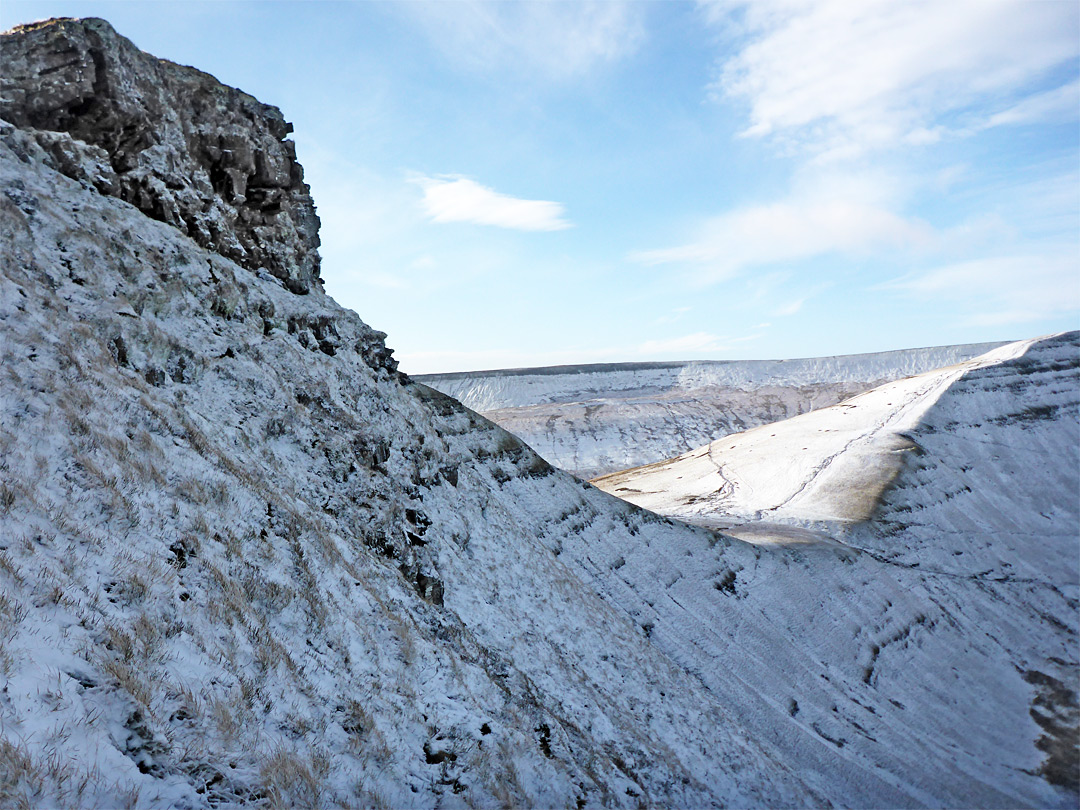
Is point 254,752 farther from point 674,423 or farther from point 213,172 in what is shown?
point 674,423

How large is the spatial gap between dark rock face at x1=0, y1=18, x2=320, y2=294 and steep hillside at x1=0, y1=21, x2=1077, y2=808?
9cm

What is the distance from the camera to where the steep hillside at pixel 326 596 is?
5.75 metres

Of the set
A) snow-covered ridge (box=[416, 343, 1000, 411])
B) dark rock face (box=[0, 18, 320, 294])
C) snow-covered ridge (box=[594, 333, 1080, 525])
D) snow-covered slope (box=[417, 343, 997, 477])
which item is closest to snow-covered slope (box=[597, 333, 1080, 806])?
snow-covered ridge (box=[594, 333, 1080, 525])

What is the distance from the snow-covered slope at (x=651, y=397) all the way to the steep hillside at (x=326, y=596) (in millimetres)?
39457

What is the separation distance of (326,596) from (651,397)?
71.8 meters

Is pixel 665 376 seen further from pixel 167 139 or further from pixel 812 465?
Result: pixel 167 139

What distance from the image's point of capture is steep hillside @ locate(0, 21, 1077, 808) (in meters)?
5.75

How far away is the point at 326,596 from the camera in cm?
844

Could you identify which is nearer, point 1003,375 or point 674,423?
point 1003,375

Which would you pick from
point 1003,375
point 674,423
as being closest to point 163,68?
point 1003,375

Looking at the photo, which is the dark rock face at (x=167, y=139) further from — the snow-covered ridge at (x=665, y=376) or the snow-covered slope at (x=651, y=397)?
the snow-covered ridge at (x=665, y=376)

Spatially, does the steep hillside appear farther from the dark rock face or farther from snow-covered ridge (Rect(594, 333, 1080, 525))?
snow-covered ridge (Rect(594, 333, 1080, 525))

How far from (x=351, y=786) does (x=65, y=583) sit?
10.6 feet

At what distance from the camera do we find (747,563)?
856 inches
